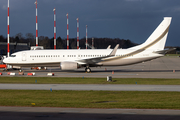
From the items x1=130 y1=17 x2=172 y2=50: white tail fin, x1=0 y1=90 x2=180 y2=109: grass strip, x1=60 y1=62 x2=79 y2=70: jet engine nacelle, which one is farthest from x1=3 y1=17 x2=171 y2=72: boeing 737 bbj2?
x1=0 y1=90 x2=180 y2=109: grass strip

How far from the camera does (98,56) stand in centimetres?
3769

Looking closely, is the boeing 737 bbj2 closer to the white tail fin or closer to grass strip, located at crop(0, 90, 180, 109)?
the white tail fin

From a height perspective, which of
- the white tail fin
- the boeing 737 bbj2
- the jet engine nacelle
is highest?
the white tail fin

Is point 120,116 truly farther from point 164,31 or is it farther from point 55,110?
point 164,31

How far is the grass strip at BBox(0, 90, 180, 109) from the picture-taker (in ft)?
43.4

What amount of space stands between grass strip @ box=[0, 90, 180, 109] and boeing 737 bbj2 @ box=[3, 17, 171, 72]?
20280mm

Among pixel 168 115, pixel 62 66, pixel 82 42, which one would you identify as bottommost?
pixel 168 115

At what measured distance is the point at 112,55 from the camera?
37.5 m

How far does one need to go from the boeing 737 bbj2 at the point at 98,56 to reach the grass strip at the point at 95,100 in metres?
20.3

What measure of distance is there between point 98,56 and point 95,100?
22.9 metres

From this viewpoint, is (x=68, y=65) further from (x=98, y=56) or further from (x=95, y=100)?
(x=95, y=100)

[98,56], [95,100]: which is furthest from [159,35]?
[95,100]

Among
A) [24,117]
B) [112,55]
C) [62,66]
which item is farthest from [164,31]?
[24,117]

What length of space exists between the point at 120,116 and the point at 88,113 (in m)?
1.55
